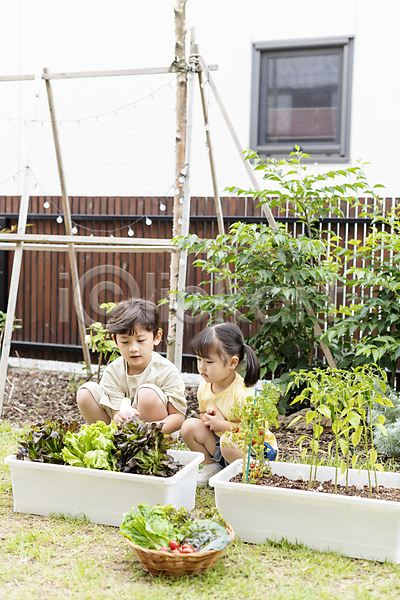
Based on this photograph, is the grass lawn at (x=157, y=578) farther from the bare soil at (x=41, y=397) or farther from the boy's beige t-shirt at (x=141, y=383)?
the bare soil at (x=41, y=397)

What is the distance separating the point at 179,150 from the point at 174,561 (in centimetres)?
310

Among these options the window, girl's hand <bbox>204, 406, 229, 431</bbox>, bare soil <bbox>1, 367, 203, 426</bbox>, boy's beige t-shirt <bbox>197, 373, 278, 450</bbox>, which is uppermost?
the window

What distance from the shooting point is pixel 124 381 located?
137 inches

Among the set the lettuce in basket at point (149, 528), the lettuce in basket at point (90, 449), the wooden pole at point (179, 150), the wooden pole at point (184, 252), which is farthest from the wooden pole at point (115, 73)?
the lettuce in basket at point (149, 528)

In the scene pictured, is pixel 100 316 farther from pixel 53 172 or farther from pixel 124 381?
pixel 124 381

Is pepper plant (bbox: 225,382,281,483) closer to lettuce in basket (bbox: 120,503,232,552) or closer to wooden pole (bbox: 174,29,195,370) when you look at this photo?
lettuce in basket (bbox: 120,503,232,552)

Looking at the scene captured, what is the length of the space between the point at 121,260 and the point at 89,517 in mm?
4366

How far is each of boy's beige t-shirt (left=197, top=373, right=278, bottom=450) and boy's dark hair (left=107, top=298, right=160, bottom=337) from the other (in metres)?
0.51

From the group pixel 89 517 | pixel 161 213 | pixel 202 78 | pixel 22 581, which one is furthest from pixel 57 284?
pixel 22 581

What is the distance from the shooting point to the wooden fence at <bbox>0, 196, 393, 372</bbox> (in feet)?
20.9

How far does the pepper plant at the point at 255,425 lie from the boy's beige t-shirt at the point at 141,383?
2.80ft

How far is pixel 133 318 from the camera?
3314 mm

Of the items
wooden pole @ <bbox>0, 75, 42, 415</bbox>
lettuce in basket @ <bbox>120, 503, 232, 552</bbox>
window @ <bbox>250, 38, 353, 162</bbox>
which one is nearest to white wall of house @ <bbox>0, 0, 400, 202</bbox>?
window @ <bbox>250, 38, 353, 162</bbox>

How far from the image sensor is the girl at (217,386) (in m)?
3.08
